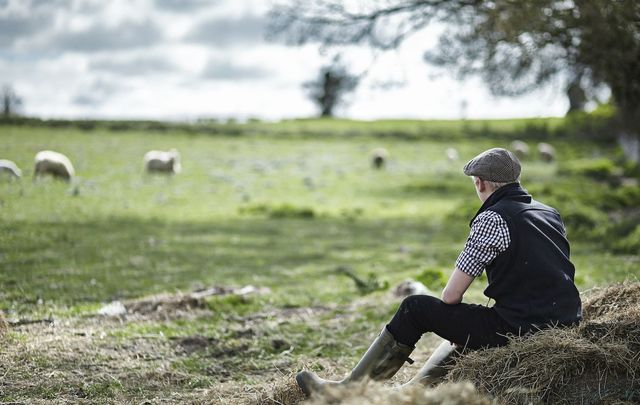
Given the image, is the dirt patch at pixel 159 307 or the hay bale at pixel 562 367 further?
the dirt patch at pixel 159 307

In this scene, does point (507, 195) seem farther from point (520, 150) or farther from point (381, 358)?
point (520, 150)

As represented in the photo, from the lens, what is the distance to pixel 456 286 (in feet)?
18.2

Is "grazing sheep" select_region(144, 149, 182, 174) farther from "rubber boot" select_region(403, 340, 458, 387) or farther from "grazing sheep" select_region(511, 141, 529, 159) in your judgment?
"rubber boot" select_region(403, 340, 458, 387)

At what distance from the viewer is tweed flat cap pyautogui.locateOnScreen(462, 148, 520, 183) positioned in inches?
225

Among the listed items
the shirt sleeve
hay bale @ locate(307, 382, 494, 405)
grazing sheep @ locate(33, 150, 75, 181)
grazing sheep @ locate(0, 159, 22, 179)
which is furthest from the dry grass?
grazing sheep @ locate(33, 150, 75, 181)

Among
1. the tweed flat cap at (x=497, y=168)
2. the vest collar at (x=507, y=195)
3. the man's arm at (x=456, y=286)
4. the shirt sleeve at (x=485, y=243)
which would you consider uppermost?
the tweed flat cap at (x=497, y=168)

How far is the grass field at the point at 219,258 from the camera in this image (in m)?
7.14

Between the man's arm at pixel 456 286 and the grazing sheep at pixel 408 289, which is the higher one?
the man's arm at pixel 456 286

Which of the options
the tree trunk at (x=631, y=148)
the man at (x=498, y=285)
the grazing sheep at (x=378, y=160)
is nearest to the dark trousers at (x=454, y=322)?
the man at (x=498, y=285)

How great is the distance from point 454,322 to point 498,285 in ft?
1.52

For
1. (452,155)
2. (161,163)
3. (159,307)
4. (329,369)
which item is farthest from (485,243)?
(452,155)

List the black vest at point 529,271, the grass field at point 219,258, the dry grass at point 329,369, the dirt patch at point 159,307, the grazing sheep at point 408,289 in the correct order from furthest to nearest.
→ 1. the grazing sheep at point 408,289
2. the dirt patch at point 159,307
3. the grass field at point 219,258
4. the black vest at point 529,271
5. the dry grass at point 329,369

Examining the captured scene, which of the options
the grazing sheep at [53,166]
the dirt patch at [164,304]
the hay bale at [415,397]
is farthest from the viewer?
the grazing sheep at [53,166]

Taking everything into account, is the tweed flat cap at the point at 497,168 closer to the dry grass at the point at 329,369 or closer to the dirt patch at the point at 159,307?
the dry grass at the point at 329,369
